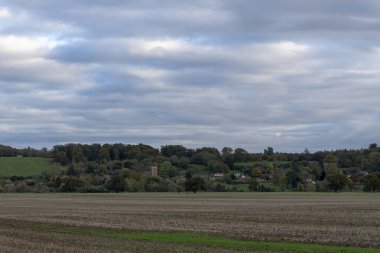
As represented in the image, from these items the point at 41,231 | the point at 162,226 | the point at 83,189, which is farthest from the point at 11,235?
the point at 83,189

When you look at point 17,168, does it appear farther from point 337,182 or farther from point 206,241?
point 206,241

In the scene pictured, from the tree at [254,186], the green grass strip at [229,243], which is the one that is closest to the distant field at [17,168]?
the tree at [254,186]

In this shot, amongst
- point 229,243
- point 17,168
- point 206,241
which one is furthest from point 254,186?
point 229,243

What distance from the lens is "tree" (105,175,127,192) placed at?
163875 millimetres

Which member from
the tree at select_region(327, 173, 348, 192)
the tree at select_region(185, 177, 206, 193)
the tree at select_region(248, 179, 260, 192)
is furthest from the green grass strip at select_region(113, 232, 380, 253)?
the tree at select_region(248, 179, 260, 192)

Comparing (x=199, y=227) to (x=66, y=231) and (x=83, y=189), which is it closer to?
(x=66, y=231)

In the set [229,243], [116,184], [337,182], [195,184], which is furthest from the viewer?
[116,184]

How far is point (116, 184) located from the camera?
163625 millimetres

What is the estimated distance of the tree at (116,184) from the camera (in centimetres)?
16388

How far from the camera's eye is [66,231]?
126 ft

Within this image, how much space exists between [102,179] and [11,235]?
160199mm

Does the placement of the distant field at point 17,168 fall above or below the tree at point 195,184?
above

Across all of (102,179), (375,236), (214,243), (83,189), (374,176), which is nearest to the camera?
(214,243)

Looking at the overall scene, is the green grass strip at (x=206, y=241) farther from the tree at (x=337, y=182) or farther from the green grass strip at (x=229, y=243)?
the tree at (x=337, y=182)
